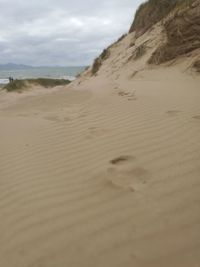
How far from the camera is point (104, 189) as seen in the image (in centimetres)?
296

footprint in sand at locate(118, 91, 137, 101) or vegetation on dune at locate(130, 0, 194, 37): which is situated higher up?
vegetation on dune at locate(130, 0, 194, 37)

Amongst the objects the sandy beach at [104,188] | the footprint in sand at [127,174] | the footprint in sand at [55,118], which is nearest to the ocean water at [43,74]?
the footprint in sand at [55,118]

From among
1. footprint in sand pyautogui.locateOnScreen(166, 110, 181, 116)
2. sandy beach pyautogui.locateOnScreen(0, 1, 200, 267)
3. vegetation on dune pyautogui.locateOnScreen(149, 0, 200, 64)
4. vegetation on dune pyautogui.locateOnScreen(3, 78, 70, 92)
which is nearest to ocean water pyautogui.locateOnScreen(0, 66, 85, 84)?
vegetation on dune pyautogui.locateOnScreen(3, 78, 70, 92)

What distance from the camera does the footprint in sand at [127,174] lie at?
296 cm

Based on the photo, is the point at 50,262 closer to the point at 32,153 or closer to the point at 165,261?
the point at 165,261

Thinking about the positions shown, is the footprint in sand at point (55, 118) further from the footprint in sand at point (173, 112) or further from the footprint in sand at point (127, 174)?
the footprint in sand at point (127, 174)

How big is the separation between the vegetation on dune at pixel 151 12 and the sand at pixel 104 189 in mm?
9596

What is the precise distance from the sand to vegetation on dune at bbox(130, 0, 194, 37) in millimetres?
9596

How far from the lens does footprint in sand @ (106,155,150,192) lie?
9.72 feet

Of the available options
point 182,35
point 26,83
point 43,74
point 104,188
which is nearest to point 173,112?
point 104,188

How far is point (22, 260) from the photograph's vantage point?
223 centimetres

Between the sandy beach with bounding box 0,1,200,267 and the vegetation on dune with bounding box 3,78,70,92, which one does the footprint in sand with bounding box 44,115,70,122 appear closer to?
the sandy beach with bounding box 0,1,200,267

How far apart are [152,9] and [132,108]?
1073 cm

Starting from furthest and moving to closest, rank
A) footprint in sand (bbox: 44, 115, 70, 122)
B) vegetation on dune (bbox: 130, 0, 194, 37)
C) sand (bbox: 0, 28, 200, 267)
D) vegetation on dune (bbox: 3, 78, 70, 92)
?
vegetation on dune (bbox: 3, 78, 70, 92) < vegetation on dune (bbox: 130, 0, 194, 37) < footprint in sand (bbox: 44, 115, 70, 122) < sand (bbox: 0, 28, 200, 267)
